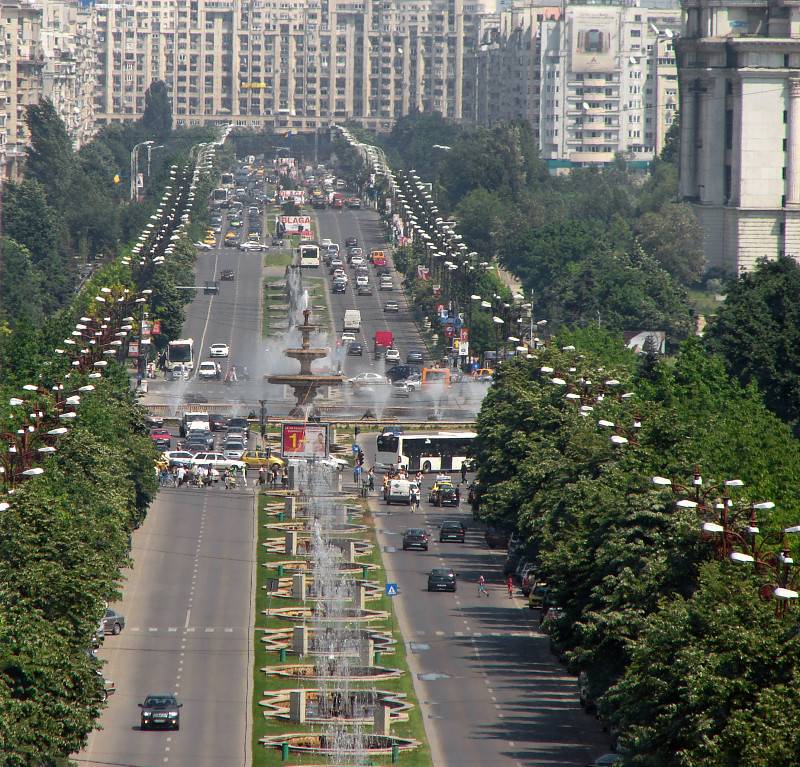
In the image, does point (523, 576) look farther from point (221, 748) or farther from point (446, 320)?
point (446, 320)

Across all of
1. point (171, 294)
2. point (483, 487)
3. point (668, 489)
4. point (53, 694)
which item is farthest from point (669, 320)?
point (53, 694)

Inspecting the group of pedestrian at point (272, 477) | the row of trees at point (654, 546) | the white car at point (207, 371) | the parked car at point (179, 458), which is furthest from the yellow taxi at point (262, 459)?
the white car at point (207, 371)

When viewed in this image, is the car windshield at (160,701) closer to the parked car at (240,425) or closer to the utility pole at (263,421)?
the parked car at (240,425)

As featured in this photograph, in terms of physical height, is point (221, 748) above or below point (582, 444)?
below

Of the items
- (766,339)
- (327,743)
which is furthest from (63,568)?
(766,339)

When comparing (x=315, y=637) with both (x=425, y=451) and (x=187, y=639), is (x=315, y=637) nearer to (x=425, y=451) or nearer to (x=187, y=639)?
(x=187, y=639)

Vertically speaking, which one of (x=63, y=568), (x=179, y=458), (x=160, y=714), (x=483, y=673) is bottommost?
(x=179, y=458)

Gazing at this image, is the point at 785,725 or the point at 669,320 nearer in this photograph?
the point at 785,725
